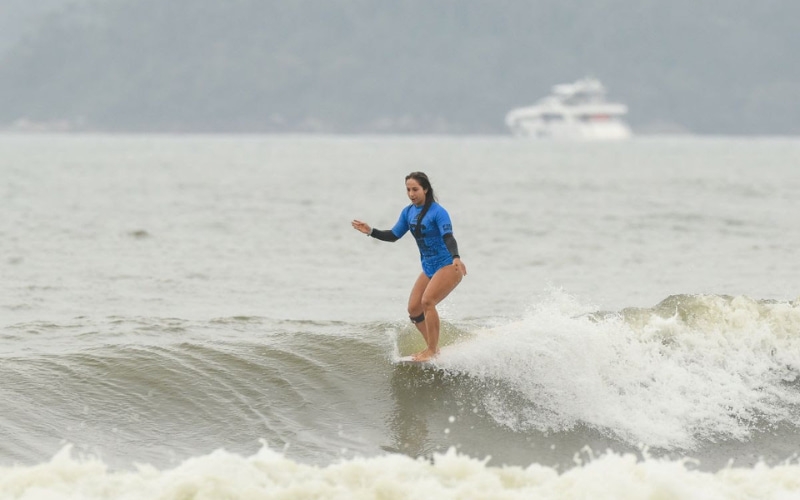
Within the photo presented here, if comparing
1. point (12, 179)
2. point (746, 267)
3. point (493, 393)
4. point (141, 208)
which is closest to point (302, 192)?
point (141, 208)

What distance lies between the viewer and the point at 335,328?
1245 centimetres

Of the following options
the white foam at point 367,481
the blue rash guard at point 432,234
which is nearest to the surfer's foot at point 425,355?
the blue rash guard at point 432,234

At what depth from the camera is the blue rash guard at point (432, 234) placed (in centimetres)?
970

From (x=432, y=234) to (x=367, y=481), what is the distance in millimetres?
3266

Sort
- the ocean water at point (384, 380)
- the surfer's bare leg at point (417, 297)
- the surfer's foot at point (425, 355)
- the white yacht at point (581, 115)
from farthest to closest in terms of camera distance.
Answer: the white yacht at point (581, 115)
the surfer's foot at point (425, 355)
the surfer's bare leg at point (417, 297)
the ocean water at point (384, 380)

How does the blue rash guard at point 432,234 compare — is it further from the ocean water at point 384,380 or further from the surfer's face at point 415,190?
the ocean water at point 384,380

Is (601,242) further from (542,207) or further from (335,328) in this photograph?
(335,328)

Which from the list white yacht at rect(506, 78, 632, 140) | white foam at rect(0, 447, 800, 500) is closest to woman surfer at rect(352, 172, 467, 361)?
white foam at rect(0, 447, 800, 500)

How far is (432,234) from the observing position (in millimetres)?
9797

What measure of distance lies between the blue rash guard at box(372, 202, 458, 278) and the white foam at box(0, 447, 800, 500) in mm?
2823

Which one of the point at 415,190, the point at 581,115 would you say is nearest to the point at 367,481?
the point at 415,190

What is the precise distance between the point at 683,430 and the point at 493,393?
1.76 meters

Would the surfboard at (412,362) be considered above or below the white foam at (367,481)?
above

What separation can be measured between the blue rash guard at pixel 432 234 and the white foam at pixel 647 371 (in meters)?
1.02
